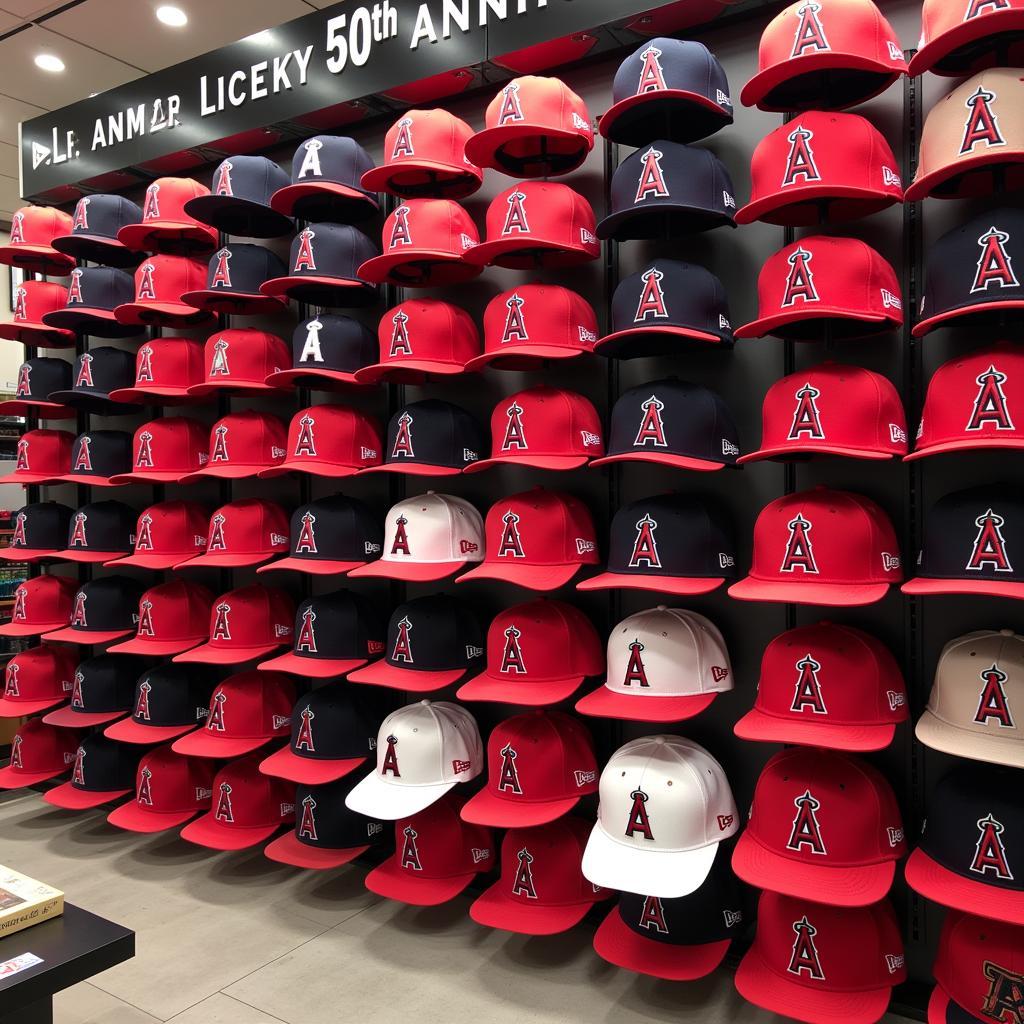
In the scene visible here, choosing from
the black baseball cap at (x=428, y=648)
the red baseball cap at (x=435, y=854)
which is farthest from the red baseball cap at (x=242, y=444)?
the red baseball cap at (x=435, y=854)

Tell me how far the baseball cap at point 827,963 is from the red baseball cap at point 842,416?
4.32 feet

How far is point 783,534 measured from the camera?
254 centimetres

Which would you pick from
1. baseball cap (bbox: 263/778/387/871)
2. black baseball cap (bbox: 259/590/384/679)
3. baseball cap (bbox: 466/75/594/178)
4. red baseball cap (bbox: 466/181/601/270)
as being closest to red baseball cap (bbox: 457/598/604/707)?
black baseball cap (bbox: 259/590/384/679)

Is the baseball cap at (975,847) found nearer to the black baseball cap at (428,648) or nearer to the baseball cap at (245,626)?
the black baseball cap at (428,648)

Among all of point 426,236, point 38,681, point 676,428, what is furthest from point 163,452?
point 676,428

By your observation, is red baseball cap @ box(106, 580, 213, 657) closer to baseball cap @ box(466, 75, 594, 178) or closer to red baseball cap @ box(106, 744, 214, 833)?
red baseball cap @ box(106, 744, 214, 833)

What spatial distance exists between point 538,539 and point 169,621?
6.64 feet

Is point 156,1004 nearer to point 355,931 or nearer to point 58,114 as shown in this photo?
point 355,931

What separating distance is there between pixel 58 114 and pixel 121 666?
309cm

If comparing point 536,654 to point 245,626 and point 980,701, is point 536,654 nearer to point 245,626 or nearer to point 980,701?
point 980,701

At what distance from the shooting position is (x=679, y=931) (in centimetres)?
271

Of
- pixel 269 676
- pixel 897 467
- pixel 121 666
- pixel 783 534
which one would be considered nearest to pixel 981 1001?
pixel 783 534

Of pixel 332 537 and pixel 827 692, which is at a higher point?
pixel 332 537

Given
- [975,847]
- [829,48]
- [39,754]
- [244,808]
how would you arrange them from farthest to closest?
[39,754]
[244,808]
[829,48]
[975,847]
